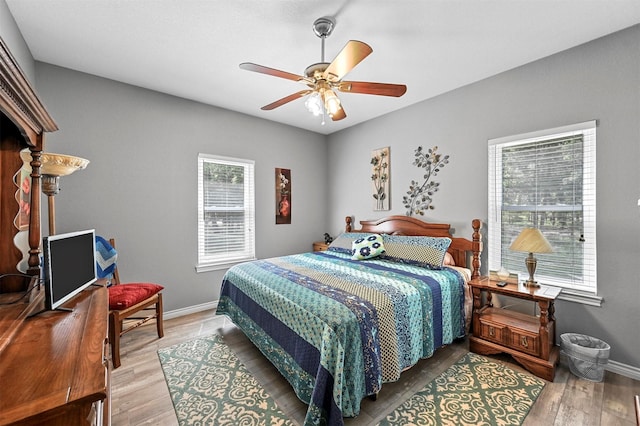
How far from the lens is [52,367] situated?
0.82 m

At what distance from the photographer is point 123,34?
84.6 inches

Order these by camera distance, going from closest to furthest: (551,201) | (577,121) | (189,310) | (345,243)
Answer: (577,121), (551,201), (189,310), (345,243)

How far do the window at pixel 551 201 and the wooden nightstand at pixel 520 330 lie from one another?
0.28 m

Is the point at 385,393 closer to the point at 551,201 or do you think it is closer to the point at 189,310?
the point at 551,201

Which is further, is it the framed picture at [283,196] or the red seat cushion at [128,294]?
the framed picture at [283,196]

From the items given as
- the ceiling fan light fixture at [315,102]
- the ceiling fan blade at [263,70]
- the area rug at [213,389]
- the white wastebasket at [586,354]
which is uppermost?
the ceiling fan blade at [263,70]

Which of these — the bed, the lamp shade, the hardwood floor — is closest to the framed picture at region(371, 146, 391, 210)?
the bed

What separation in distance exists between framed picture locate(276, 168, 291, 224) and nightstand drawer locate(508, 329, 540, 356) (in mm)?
3197

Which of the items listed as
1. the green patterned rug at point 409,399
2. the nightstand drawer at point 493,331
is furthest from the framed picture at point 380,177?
the green patterned rug at point 409,399

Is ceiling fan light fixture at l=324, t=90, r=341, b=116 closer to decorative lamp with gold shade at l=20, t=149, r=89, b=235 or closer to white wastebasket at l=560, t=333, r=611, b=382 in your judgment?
decorative lamp with gold shade at l=20, t=149, r=89, b=235

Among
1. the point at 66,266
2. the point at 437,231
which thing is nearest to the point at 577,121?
the point at 437,231

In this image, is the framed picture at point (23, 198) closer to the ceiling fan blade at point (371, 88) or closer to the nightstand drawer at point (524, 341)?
the ceiling fan blade at point (371, 88)

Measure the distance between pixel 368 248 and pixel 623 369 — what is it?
2.30 metres

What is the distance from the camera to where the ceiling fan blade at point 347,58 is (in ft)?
5.07
